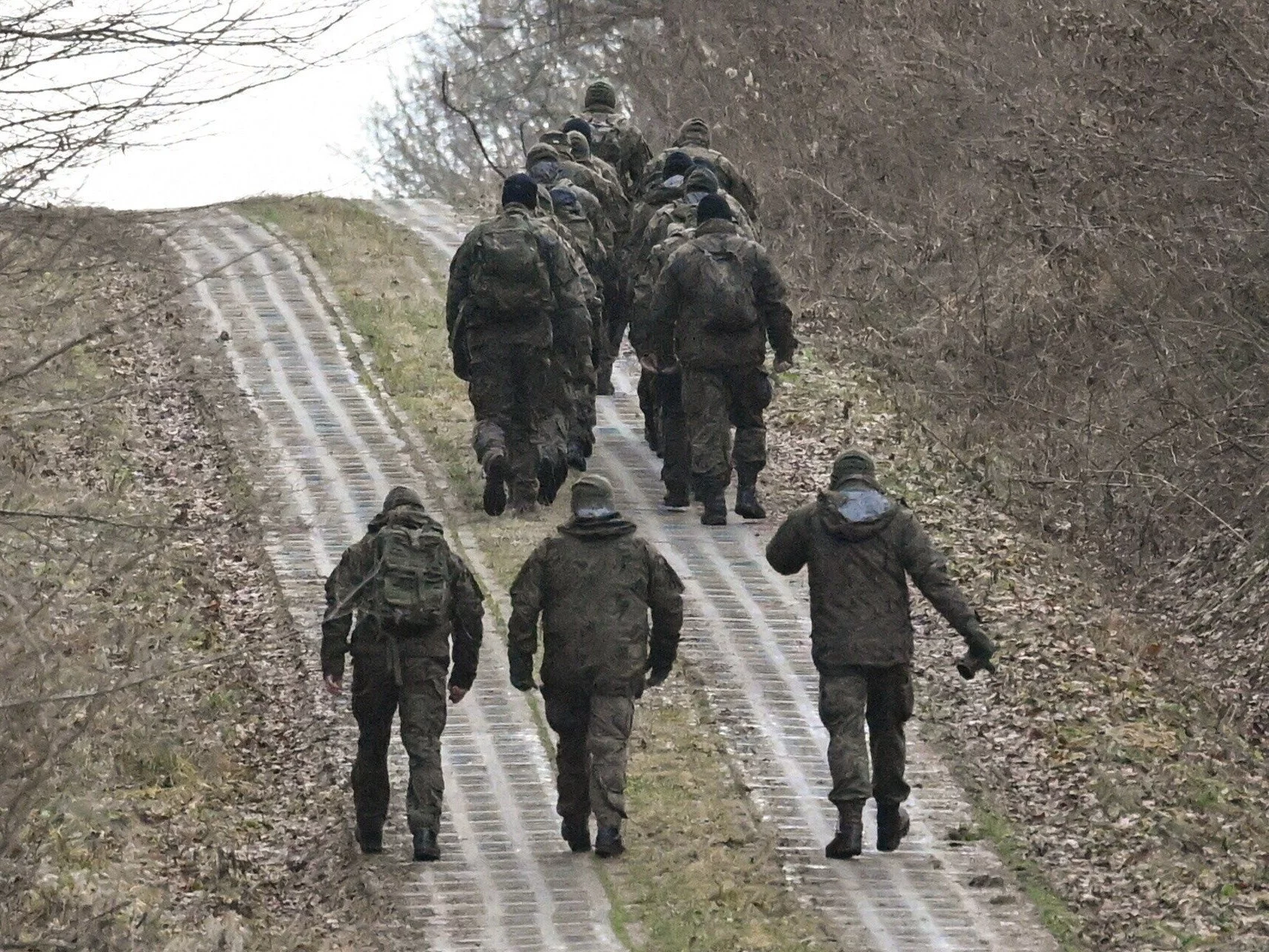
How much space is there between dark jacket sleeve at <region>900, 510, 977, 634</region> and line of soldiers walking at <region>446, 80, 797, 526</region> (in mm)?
5350

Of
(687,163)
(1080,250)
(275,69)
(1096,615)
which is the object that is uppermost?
(275,69)

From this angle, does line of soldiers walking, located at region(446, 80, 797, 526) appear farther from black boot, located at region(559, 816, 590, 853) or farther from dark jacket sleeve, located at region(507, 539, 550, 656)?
black boot, located at region(559, 816, 590, 853)

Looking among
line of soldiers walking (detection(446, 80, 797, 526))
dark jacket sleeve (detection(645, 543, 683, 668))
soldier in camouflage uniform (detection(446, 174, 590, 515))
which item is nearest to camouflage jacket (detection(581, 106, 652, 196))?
line of soldiers walking (detection(446, 80, 797, 526))

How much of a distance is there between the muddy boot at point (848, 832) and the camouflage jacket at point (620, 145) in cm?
1154

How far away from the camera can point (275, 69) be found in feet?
31.3

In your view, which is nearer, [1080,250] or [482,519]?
[482,519]

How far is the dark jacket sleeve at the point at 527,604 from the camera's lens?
1169cm

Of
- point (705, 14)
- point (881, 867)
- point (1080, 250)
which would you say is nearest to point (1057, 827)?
point (881, 867)

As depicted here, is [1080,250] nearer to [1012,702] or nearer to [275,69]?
[1012,702]

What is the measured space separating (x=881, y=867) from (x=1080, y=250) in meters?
11.1

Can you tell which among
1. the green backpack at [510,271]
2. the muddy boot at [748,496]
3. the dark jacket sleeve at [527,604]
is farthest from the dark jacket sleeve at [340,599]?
the muddy boot at [748,496]

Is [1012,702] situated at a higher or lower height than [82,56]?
lower

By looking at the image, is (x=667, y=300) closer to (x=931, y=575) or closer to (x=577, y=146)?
(x=577, y=146)

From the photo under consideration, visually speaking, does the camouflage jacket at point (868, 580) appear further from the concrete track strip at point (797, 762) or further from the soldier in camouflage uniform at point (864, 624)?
the concrete track strip at point (797, 762)
